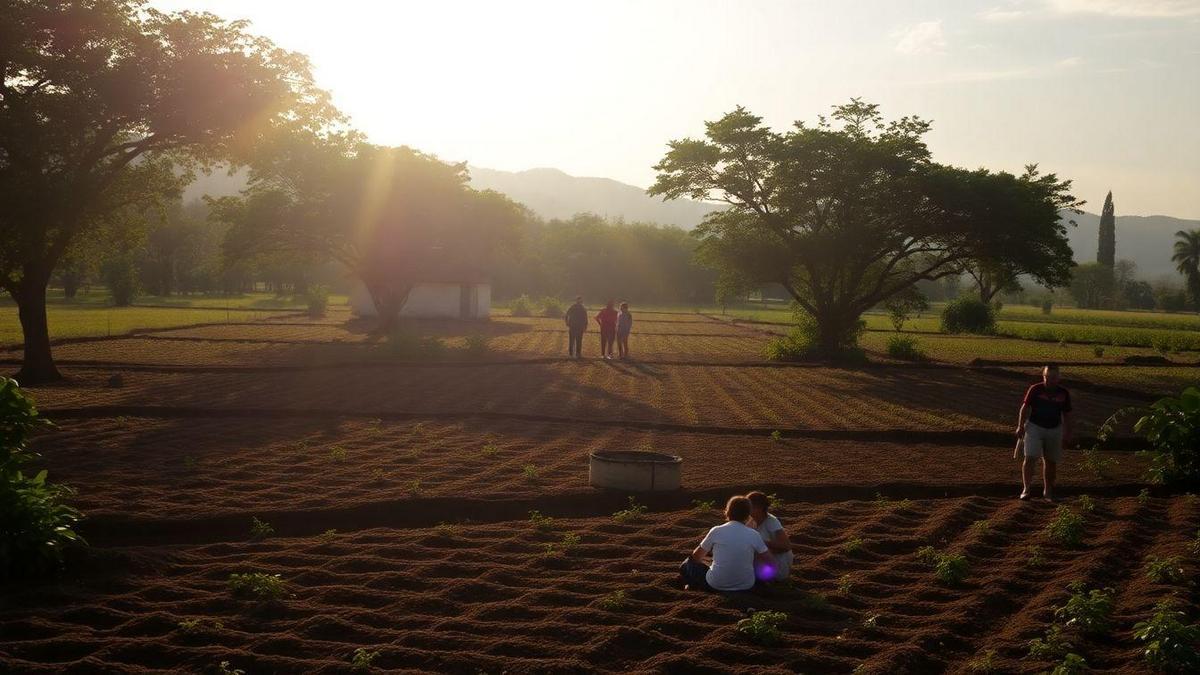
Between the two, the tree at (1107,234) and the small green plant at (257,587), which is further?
the tree at (1107,234)

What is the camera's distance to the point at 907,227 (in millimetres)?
29844

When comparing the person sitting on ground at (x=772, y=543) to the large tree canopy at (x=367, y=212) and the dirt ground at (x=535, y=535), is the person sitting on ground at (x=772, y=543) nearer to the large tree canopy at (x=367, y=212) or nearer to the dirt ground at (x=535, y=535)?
the dirt ground at (x=535, y=535)

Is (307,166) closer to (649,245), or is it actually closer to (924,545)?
(924,545)

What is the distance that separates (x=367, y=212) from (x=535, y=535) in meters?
30.9

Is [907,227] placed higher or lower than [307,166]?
lower

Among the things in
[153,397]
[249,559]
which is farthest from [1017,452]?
[153,397]

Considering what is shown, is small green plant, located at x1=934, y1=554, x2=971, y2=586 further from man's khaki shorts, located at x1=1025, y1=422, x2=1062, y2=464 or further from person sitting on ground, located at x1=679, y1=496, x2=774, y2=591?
man's khaki shorts, located at x1=1025, y1=422, x2=1062, y2=464

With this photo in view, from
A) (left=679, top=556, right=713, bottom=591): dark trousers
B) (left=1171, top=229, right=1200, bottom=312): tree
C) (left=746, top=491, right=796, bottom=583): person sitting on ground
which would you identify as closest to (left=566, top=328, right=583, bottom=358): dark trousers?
(left=746, top=491, right=796, bottom=583): person sitting on ground

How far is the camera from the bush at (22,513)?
23.7 ft

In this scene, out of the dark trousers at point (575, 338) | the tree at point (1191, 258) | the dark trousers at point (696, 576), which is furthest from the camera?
the tree at point (1191, 258)

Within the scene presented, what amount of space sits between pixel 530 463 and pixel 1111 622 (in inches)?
291

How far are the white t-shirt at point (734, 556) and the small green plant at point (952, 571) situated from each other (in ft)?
5.49

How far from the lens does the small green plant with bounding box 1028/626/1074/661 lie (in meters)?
6.34

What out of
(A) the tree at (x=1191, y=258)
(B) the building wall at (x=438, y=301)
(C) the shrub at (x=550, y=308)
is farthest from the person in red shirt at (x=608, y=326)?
(A) the tree at (x=1191, y=258)
